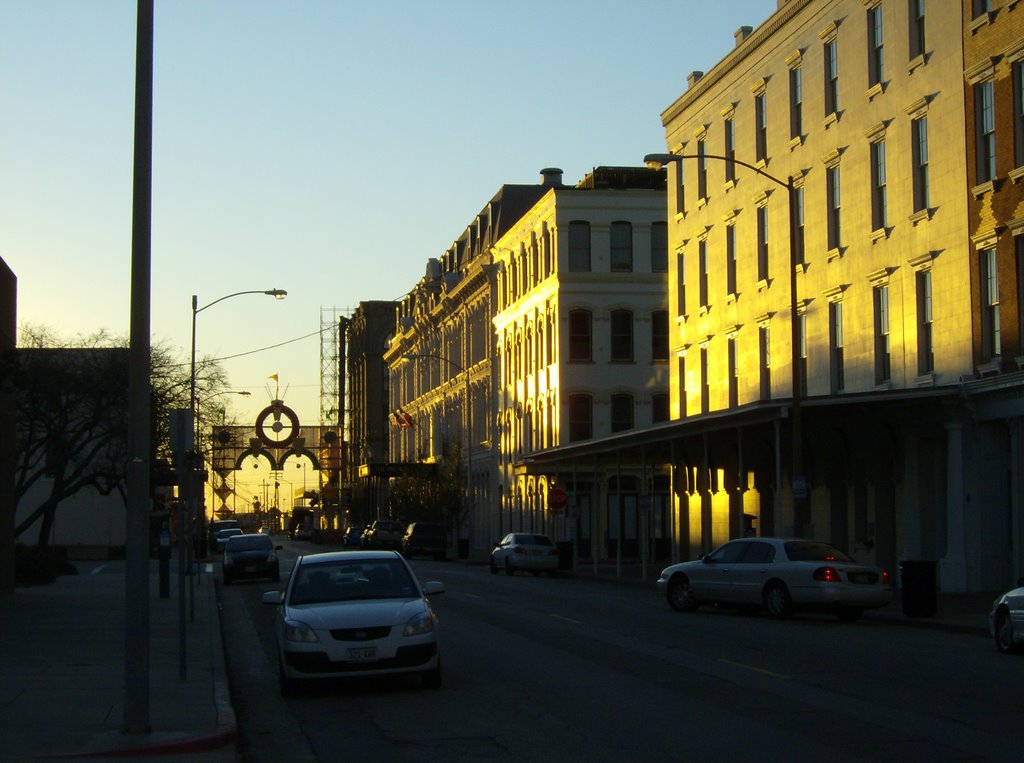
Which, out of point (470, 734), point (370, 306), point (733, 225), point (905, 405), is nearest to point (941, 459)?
point (905, 405)

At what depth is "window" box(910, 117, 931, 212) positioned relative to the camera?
3388 centimetres

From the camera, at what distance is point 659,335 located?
67.0 meters

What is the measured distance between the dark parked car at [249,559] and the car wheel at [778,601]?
2095 centimetres

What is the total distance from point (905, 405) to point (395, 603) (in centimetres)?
1950

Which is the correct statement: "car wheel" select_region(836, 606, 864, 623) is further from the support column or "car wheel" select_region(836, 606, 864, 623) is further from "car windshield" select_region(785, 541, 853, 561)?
the support column

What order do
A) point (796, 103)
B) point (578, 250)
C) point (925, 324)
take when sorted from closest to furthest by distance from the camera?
1. point (925, 324)
2. point (796, 103)
3. point (578, 250)

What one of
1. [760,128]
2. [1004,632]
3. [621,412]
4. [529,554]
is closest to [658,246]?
[621,412]

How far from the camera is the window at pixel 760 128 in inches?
1713

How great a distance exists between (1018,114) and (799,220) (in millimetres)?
11070

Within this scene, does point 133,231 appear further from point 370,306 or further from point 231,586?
point 370,306

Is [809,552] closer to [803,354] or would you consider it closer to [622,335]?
[803,354]

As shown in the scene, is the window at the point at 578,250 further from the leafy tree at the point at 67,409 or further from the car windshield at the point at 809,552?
the car windshield at the point at 809,552

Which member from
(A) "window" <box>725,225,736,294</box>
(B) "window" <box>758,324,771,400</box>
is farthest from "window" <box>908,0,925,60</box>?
(A) "window" <box>725,225,736,294</box>

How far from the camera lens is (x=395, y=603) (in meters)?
15.7
